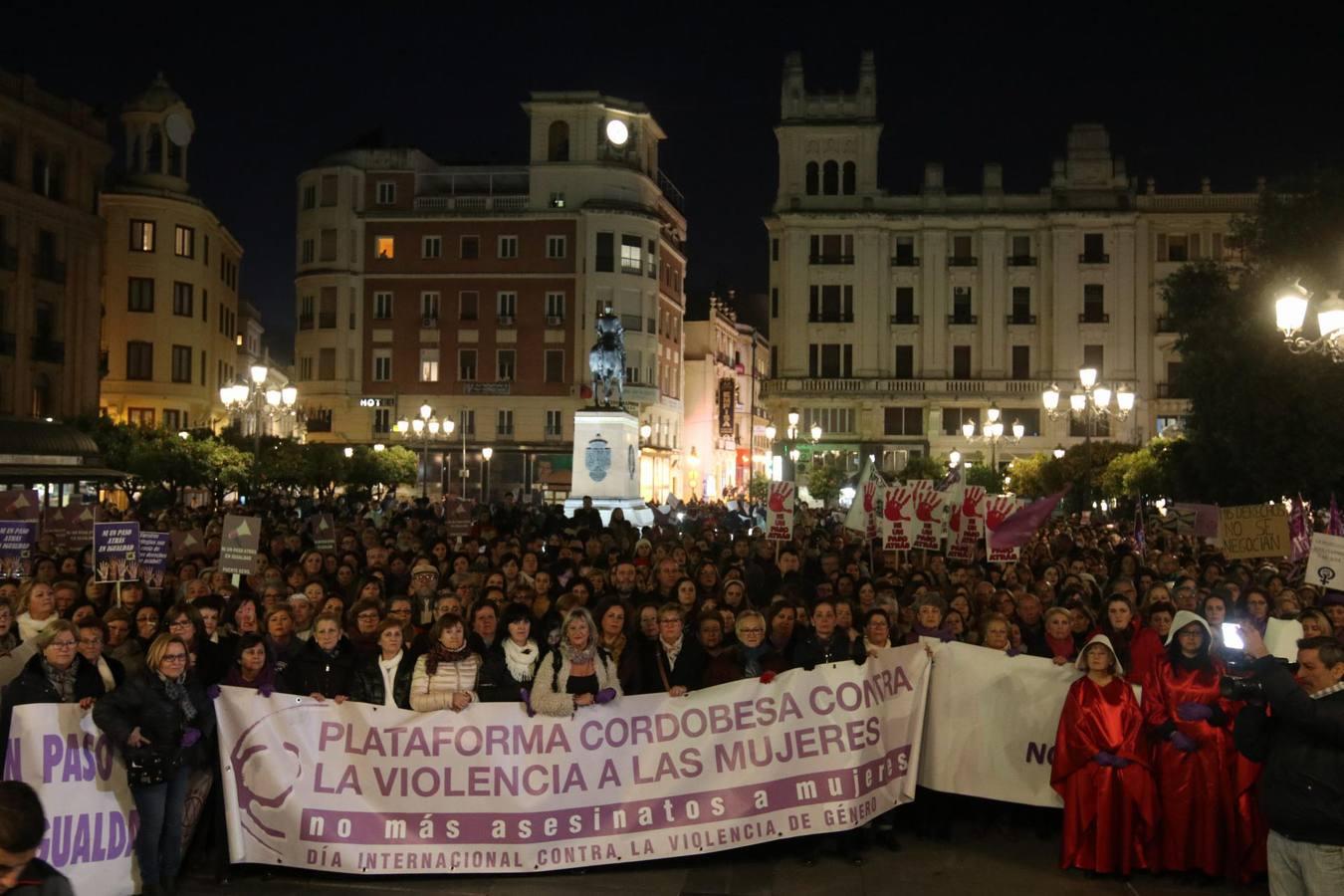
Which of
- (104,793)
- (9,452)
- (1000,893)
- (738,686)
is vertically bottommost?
(1000,893)

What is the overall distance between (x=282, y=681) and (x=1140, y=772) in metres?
5.74

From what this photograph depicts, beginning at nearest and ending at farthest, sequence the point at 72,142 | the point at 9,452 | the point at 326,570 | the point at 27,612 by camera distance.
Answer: the point at 27,612, the point at 326,570, the point at 9,452, the point at 72,142

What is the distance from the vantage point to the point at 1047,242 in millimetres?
72062

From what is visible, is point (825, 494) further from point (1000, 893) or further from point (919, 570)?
point (1000, 893)

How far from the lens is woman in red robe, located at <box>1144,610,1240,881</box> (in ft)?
28.2

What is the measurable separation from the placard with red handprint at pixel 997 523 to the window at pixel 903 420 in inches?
2101

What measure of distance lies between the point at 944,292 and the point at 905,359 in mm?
4282

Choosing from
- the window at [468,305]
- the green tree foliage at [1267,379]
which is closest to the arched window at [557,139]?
the window at [468,305]

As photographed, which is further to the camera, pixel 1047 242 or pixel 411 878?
pixel 1047 242

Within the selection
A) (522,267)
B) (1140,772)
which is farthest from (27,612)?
(522,267)

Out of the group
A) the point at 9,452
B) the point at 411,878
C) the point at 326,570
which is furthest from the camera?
the point at 9,452

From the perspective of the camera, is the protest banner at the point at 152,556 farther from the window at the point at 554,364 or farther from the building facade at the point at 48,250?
the window at the point at 554,364

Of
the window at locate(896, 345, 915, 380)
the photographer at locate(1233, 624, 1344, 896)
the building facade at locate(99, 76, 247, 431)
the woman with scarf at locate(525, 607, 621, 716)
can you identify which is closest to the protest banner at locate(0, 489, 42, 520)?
the woman with scarf at locate(525, 607, 621, 716)

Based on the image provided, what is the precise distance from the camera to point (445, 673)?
28.3ft
